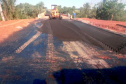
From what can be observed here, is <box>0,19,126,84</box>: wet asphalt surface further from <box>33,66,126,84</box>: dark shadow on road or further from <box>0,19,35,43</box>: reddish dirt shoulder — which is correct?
<box>0,19,35,43</box>: reddish dirt shoulder

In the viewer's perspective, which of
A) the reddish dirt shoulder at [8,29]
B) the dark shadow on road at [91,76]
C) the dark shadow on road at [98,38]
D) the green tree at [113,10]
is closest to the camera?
the dark shadow on road at [91,76]

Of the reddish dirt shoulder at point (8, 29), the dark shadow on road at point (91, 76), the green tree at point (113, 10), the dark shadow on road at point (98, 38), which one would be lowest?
the dark shadow on road at point (91, 76)

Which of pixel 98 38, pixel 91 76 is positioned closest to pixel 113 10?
pixel 98 38

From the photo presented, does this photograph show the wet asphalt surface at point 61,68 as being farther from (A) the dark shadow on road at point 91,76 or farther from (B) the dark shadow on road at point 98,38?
(B) the dark shadow on road at point 98,38

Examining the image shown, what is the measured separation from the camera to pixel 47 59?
4.42 metres

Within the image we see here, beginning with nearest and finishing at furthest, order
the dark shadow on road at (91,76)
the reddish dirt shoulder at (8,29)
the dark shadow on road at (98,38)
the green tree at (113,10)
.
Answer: the dark shadow on road at (91,76) → the dark shadow on road at (98,38) → the reddish dirt shoulder at (8,29) → the green tree at (113,10)

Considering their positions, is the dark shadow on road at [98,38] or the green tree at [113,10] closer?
the dark shadow on road at [98,38]

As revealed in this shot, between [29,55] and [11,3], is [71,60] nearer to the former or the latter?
[29,55]

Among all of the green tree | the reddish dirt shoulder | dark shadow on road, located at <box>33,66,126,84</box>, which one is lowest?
dark shadow on road, located at <box>33,66,126,84</box>

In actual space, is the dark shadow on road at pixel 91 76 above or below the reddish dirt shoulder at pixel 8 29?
below

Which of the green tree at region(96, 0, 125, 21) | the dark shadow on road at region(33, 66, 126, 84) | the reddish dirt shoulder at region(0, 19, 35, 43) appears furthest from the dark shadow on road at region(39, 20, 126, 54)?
the green tree at region(96, 0, 125, 21)

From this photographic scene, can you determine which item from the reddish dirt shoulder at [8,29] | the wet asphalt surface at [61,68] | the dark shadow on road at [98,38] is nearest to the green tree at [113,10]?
the dark shadow on road at [98,38]

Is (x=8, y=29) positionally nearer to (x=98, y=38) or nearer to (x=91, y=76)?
(x=98, y=38)

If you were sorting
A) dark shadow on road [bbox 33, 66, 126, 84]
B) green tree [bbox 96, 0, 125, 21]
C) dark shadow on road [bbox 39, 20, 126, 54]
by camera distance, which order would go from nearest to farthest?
dark shadow on road [bbox 33, 66, 126, 84] < dark shadow on road [bbox 39, 20, 126, 54] < green tree [bbox 96, 0, 125, 21]
